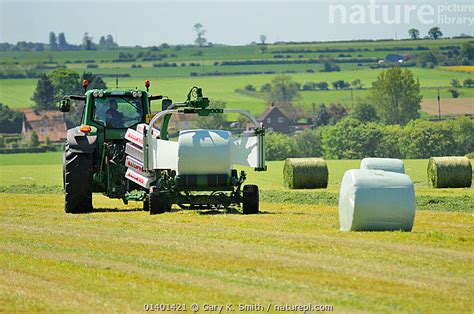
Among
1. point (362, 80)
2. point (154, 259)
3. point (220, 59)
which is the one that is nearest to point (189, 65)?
point (220, 59)

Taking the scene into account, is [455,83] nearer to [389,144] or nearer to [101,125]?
[389,144]

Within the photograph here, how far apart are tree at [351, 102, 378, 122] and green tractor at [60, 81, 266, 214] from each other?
9351 cm

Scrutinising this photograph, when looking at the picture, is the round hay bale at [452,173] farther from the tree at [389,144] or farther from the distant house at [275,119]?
the distant house at [275,119]

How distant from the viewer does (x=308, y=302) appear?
1324cm

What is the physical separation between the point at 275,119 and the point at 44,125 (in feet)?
88.3

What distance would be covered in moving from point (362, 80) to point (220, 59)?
3071 cm

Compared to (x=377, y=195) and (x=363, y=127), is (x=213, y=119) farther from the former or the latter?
(x=377, y=195)

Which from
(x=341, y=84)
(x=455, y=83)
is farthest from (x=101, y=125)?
(x=341, y=84)

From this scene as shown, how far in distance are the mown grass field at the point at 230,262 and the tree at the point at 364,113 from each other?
3804 inches

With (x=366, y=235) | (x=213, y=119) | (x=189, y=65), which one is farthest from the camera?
(x=189, y=65)

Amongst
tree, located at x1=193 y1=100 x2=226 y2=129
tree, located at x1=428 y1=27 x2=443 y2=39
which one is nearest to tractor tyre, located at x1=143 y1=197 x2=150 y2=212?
tree, located at x1=193 y1=100 x2=226 y2=129

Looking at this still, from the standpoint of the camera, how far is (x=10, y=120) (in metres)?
113

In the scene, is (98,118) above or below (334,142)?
above

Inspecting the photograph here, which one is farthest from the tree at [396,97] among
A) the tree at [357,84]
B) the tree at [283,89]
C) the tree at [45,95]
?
the tree at [45,95]
